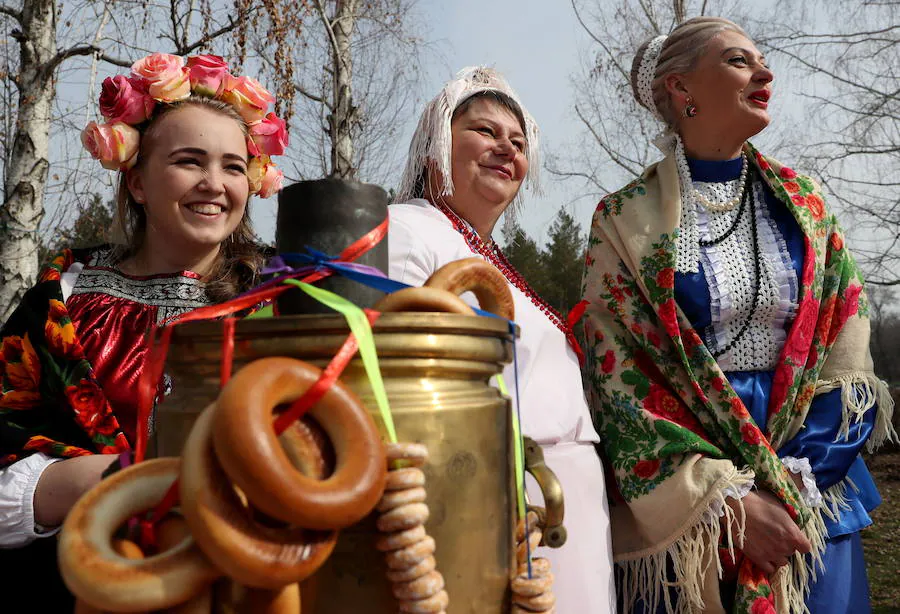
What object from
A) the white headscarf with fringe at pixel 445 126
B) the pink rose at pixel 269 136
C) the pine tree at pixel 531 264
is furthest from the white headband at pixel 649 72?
the pine tree at pixel 531 264

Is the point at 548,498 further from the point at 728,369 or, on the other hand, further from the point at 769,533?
the point at 728,369

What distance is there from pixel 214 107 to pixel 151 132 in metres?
0.15

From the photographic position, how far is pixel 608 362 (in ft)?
6.62

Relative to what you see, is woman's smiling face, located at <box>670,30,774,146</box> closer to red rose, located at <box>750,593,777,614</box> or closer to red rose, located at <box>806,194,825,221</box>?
red rose, located at <box>806,194,825,221</box>

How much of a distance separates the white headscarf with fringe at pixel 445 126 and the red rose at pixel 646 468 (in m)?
0.86

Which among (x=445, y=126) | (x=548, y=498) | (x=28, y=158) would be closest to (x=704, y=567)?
(x=548, y=498)

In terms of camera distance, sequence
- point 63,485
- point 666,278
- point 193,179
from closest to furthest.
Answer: point 63,485, point 193,179, point 666,278

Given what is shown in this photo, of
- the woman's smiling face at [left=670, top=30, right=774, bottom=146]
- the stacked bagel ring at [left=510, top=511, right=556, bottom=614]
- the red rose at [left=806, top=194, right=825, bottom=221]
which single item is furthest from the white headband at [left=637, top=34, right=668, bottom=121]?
the stacked bagel ring at [left=510, top=511, right=556, bottom=614]

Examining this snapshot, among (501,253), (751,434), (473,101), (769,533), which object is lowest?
(769,533)

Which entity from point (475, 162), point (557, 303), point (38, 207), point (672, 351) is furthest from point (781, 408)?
point (557, 303)

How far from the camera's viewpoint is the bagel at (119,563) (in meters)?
0.63

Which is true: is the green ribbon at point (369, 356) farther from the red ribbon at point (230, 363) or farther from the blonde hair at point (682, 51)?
the blonde hair at point (682, 51)

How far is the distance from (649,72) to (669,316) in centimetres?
78

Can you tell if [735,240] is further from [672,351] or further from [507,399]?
[507,399]
